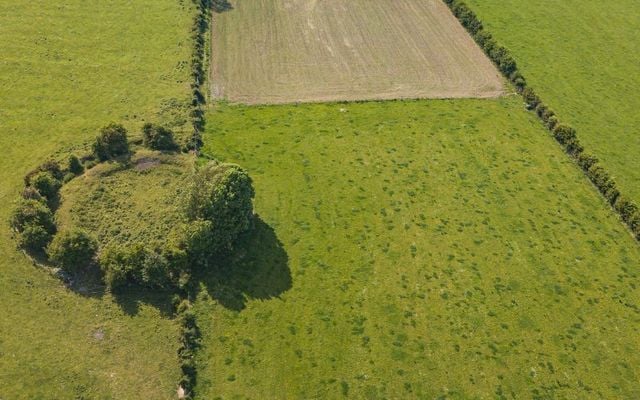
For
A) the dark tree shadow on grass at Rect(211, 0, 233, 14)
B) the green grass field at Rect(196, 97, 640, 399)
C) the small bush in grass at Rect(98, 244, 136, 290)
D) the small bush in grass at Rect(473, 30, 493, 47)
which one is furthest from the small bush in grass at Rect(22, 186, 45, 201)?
the small bush in grass at Rect(473, 30, 493, 47)

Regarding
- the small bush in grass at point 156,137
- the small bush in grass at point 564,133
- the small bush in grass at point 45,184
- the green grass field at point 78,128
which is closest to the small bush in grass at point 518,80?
the small bush in grass at point 564,133

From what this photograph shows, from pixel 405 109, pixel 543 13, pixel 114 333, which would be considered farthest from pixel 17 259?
pixel 543 13

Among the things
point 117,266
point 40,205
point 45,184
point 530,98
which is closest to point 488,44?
point 530,98

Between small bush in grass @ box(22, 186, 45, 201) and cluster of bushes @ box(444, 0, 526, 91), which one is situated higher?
cluster of bushes @ box(444, 0, 526, 91)

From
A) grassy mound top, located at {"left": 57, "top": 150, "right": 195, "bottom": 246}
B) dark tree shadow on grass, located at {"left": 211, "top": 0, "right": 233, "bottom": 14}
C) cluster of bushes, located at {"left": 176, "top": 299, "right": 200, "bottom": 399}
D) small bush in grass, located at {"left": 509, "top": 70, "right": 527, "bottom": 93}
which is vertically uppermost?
dark tree shadow on grass, located at {"left": 211, "top": 0, "right": 233, "bottom": 14}

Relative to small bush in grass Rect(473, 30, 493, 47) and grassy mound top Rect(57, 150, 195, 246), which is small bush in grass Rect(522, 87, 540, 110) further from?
grassy mound top Rect(57, 150, 195, 246)

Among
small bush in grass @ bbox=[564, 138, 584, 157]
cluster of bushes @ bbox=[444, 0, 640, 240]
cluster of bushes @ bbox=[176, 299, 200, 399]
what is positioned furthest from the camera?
small bush in grass @ bbox=[564, 138, 584, 157]

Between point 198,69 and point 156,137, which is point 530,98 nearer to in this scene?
point 198,69

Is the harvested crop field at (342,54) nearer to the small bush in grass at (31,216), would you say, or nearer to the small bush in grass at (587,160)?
the small bush in grass at (587,160)
